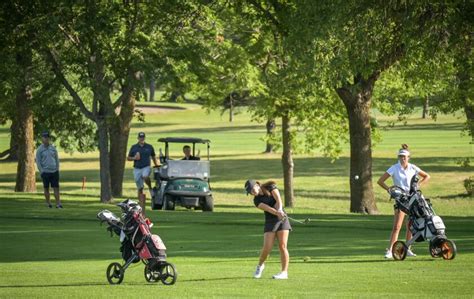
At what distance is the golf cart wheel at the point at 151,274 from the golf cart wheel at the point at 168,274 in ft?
0.30

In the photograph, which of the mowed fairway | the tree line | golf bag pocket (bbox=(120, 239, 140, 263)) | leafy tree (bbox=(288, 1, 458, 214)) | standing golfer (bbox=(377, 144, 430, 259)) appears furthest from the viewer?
the tree line

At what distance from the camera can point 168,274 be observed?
1527cm

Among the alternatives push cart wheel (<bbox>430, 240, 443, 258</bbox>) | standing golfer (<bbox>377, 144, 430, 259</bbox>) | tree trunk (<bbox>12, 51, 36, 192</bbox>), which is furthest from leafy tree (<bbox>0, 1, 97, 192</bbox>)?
push cart wheel (<bbox>430, 240, 443, 258</bbox>)

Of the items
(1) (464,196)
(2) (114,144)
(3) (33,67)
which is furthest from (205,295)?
(1) (464,196)

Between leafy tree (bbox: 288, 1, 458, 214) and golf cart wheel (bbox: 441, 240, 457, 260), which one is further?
leafy tree (bbox: 288, 1, 458, 214)

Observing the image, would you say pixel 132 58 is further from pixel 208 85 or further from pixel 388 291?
pixel 388 291

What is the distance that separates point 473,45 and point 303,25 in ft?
12.1

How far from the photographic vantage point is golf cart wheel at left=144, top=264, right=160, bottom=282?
15.3m

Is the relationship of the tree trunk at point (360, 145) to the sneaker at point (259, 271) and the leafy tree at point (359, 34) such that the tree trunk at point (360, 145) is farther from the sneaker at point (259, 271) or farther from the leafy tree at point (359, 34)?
the sneaker at point (259, 271)

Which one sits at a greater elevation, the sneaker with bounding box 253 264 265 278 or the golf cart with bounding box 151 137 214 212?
the golf cart with bounding box 151 137 214 212

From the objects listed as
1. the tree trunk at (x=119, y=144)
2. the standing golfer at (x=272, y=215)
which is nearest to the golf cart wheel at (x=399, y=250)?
the standing golfer at (x=272, y=215)

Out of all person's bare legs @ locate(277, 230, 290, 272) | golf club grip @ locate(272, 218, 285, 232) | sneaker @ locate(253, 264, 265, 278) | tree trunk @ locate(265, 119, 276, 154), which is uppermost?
tree trunk @ locate(265, 119, 276, 154)

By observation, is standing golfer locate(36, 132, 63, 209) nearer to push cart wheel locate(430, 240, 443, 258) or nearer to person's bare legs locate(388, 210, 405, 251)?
person's bare legs locate(388, 210, 405, 251)

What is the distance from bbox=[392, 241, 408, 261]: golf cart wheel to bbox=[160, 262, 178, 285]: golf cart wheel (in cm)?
456
